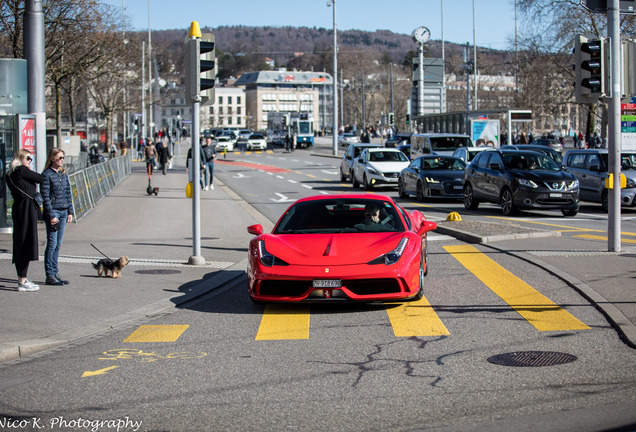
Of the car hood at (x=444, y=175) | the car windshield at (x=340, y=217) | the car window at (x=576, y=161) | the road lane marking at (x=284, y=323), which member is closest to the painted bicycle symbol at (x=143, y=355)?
the road lane marking at (x=284, y=323)

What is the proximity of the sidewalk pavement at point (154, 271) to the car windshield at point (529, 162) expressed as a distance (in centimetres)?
455

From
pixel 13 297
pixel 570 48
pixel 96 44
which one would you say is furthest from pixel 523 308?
pixel 570 48

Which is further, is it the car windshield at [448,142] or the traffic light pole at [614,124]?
the car windshield at [448,142]

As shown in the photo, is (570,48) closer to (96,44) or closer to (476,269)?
(96,44)

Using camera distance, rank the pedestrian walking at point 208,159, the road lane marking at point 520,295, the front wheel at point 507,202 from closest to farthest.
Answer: the road lane marking at point 520,295 → the front wheel at point 507,202 → the pedestrian walking at point 208,159

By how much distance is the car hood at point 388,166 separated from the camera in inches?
1222

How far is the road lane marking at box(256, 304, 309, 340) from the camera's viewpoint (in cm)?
792

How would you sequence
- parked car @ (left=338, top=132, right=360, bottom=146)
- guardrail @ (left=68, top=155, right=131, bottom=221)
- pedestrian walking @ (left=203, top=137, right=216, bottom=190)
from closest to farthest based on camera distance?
guardrail @ (left=68, top=155, right=131, bottom=221)
pedestrian walking @ (left=203, top=137, right=216, bottom=190)
parked car @ (left=338, top=132, right=360, bottom=146)

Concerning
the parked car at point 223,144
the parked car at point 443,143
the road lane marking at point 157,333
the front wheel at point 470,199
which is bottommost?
the road lane marking at point 157,333

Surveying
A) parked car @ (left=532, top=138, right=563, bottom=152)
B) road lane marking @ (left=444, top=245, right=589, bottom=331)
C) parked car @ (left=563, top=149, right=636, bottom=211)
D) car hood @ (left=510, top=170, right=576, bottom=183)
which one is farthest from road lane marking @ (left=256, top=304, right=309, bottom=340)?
parked car @ (left=532, top=138, right=563, bottom=152)

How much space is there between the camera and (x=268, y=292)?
354 inches

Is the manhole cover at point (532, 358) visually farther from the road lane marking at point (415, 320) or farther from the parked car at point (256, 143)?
the parked car at point (256, 143)

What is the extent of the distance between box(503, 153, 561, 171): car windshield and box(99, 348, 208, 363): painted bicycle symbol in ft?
53.0

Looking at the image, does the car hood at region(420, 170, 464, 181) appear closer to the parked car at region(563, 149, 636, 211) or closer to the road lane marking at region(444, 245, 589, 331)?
the parked car at region(563, 149, 636, 211)
